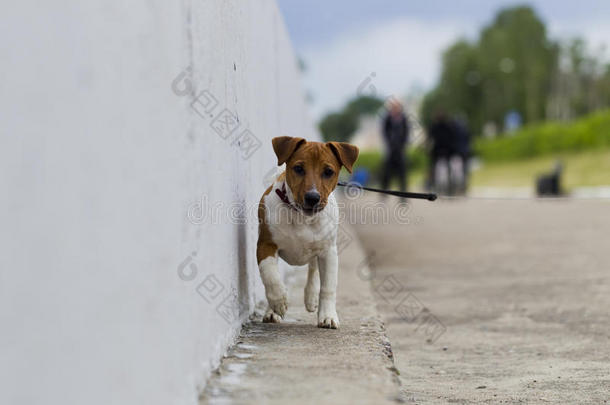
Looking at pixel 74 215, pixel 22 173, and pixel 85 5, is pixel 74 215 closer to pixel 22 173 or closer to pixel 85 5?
pixel 22 173

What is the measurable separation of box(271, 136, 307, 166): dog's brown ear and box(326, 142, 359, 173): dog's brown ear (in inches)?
7.6

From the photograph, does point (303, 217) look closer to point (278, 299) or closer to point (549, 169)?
point (278, 299)

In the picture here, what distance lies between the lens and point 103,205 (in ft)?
7.36

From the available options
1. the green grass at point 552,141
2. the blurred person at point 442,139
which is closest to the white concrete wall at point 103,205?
the blurred person at point 442,139

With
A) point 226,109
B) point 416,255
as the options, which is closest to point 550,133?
point 416,255

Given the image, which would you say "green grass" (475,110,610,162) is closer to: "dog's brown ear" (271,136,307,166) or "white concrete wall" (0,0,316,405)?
"dog's brown ear" (271,136,307,166)

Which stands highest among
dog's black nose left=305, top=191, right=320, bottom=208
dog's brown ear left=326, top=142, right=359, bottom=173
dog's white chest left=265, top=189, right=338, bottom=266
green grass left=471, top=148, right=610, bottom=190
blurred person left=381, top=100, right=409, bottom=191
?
green grass left=471, top=148, right=610, bottom=190

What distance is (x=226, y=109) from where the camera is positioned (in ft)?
13.5

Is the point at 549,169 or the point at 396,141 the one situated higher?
the point at 549,169

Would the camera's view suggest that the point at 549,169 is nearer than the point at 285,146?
No

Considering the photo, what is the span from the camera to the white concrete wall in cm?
189

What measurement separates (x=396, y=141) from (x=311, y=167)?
1163 centimetres

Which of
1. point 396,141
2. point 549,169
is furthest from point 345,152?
point 549,169

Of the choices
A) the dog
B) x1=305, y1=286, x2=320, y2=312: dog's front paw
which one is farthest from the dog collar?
x1=305, y1=286, x2=320, y2=312: dog's front paw
